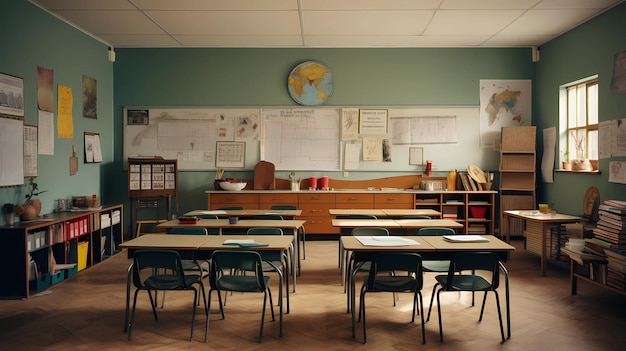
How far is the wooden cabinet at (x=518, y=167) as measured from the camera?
8.25m

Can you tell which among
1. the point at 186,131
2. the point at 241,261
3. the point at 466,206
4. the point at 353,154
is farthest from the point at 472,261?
the point at 186,131

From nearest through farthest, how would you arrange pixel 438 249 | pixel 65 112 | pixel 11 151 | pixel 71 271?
pixel 438 249 < pixel 11 151 < pixel 71 271 < pixel 65 112

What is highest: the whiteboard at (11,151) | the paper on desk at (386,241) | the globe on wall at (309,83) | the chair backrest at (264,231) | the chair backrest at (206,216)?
the globe on wall at (309,83)

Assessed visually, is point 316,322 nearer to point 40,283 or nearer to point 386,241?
point 386,241

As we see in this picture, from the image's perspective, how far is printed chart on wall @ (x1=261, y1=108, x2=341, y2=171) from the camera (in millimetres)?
8742

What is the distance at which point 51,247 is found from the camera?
5641 millimetres

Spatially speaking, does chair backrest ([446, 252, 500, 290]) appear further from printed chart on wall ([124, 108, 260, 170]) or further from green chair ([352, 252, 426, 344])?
printed chart on wall ([124, 108, 260, 170])

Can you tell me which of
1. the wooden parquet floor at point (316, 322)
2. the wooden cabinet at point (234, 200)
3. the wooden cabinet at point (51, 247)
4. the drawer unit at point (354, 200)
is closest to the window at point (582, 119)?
the wooden parquet floor at point (316, 322)

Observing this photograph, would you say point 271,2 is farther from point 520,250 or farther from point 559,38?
point 520,250

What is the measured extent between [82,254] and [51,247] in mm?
698

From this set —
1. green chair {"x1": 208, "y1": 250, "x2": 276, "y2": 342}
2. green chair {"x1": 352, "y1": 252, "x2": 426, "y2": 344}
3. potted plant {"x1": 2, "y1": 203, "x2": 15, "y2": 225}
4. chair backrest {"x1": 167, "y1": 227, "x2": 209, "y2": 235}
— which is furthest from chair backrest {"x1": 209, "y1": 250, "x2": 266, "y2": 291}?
potted plant {"x1": 2, "y1": 203, "x2": 15, "y2": 225}

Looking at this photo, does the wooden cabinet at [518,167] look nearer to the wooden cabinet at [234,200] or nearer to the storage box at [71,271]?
the wooden cabinet at [234,200]

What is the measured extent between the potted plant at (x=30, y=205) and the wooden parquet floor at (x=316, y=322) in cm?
95

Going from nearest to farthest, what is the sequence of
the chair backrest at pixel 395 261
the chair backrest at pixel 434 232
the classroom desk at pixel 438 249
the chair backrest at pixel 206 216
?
the chair backrest at pixel 395 261 < the classroom desk at pixel 438 249 < the chair backrest at pixel 434 232 < the chair backrest at pixel 206 216
